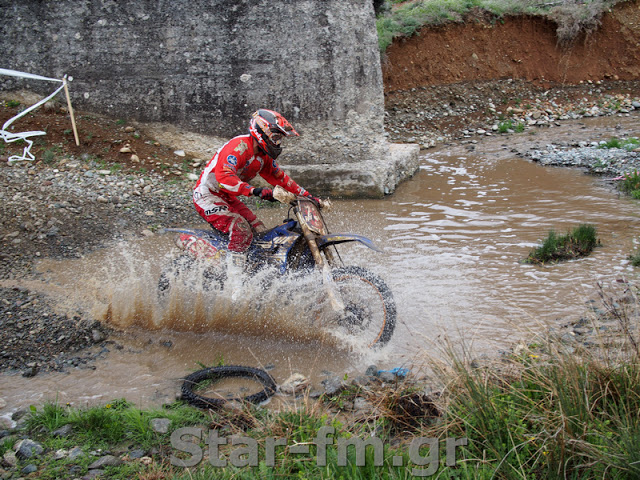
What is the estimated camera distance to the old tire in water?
13.4 feet

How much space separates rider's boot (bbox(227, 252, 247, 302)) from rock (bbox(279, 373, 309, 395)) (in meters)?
1.35

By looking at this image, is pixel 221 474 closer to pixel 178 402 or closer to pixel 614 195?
pixel 178 402

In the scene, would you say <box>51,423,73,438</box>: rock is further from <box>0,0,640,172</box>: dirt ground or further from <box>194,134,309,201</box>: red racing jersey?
<box>0,0,640,172</box>: dirt ground

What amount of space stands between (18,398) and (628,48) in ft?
72.2

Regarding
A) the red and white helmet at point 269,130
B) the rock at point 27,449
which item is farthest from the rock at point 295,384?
the red and white helmet at point 269,130

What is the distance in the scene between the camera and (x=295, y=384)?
4.41m

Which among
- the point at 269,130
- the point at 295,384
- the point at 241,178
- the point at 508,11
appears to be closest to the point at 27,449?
the point at 295,384

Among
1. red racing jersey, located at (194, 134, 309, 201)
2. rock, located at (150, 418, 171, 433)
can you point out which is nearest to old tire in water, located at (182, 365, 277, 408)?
rock, located at (150, 418, 171, 433)

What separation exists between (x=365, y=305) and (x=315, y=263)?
648 mm

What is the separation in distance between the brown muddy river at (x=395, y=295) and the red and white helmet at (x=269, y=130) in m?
1.49

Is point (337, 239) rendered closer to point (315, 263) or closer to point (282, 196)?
point (315, 263)

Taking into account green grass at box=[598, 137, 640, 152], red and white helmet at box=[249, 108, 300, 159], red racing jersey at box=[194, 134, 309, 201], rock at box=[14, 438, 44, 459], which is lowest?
rock at box=[14, 438, 44, 459]

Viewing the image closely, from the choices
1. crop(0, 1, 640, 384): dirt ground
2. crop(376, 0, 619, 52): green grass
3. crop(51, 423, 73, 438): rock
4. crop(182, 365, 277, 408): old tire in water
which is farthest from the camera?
crop(376, 0, 619, 52): green grass

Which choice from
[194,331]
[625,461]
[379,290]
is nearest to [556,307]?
[379,290]
